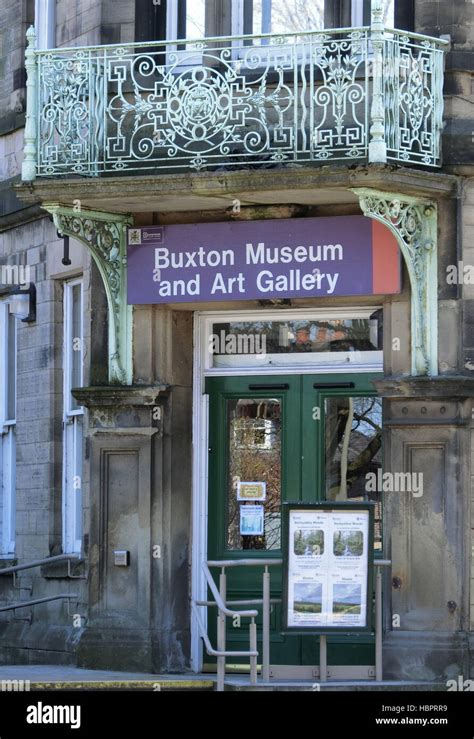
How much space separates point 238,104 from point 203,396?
2.67 m

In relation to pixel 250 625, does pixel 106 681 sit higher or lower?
lower

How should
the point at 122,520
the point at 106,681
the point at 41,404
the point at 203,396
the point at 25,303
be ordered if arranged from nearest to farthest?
the point at 106,681, the point at 122,520, the point at 203,396, the point at 41,404, the point at 25,303

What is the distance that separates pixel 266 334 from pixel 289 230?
1150 mm

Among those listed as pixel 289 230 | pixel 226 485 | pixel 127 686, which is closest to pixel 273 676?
pixel 127 686

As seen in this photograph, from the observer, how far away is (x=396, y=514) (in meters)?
15.1

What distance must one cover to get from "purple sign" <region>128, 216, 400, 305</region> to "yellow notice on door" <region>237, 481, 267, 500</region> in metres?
1.67

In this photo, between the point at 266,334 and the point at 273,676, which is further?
the point at 266,334

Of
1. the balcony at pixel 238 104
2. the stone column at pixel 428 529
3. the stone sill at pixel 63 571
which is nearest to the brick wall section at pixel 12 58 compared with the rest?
the balcony at pixel 238 104

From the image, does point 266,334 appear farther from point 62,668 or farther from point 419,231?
point 62,668

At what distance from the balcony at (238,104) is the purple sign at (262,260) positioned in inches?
23.6

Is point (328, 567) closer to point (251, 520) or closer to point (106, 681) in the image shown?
point (251, 520)

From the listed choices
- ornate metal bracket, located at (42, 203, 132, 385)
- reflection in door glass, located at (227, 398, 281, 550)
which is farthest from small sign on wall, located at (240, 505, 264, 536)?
ornate metal bracket, located at (42, 203, 132, 385)

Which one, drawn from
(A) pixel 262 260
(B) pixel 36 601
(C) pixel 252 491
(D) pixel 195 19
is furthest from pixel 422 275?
(B) pixel 36 601

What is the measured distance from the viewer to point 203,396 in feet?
54.0
